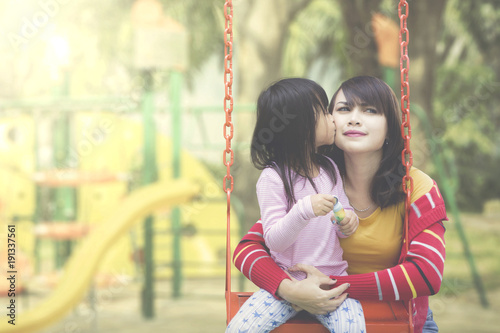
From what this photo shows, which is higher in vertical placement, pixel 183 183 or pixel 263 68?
pixel 263 68

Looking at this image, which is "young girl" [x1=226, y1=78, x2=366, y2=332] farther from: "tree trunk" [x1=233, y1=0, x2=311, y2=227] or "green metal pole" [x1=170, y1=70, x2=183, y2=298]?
"tree trunk" [x1=233, y1=0, x2=311, y2=227]

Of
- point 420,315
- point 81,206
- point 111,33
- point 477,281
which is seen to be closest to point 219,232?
point 81,206

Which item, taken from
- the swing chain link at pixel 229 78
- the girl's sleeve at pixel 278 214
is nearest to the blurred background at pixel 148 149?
the swing chain link at pixel 229 78

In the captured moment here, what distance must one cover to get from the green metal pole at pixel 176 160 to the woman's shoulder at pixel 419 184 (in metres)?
4.02

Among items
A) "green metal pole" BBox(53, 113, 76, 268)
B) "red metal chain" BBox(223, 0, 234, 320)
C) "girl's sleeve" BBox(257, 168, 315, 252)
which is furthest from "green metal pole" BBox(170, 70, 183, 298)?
"girl's sleeve" BBox(257, 168, 315, 252)

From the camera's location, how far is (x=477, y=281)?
5387 mm

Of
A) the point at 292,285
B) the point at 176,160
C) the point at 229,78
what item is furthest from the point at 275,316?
the point at 176,160

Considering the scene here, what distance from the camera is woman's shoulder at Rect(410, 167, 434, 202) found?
160 cm

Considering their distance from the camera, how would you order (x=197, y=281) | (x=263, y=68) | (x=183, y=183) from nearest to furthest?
(x=183, y=183) < (x=197, y=281) < (x=263, y=68)

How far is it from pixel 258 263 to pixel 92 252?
136 inches

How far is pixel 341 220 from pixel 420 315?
390 mm

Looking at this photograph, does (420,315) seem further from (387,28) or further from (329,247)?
(387,28)

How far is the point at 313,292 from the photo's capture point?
146 cm

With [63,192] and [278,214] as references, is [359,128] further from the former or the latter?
[63,192]
